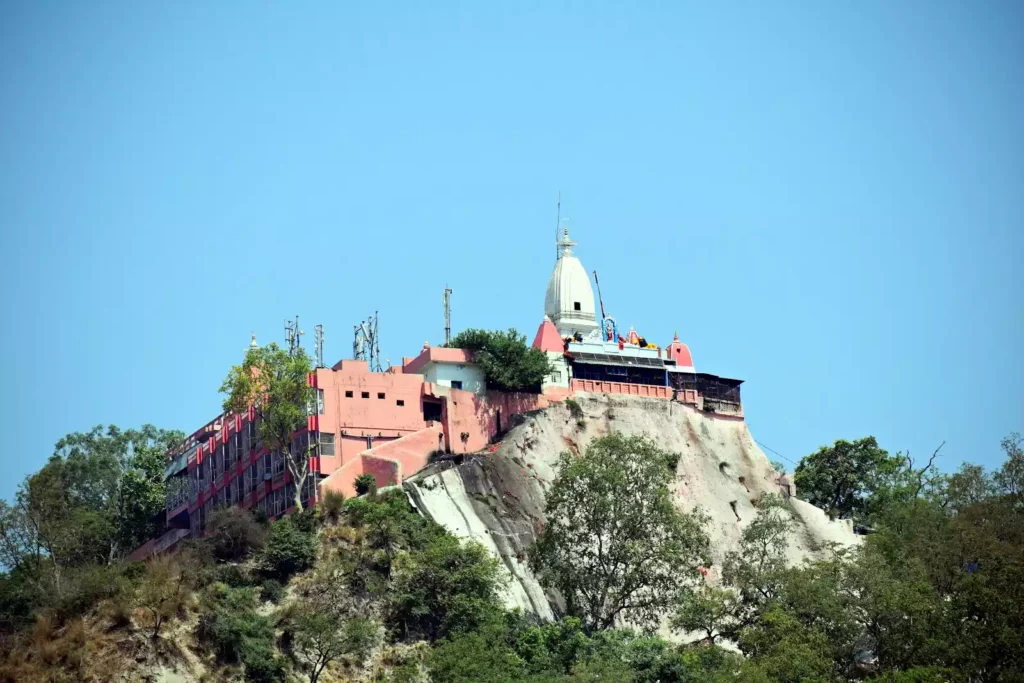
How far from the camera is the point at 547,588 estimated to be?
7869 centimetres

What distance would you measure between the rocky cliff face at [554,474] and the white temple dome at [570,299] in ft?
20.5

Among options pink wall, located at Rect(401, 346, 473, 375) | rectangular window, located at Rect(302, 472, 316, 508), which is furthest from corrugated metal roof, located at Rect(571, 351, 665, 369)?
rectangular window, located at Rect(302, 472, 316, 508)

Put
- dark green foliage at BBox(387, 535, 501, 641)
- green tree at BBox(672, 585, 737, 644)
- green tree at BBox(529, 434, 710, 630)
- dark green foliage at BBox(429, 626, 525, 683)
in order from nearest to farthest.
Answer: dark green foliage at BBox(429, 626, 525, 683)
dark green foliage at BBox(387, 535, 501, 641)
green tree at BBox(672, 585, 737, 644)
green tree at BBox(529, 434, 710, 630)

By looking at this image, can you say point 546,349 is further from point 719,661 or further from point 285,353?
point 719,661

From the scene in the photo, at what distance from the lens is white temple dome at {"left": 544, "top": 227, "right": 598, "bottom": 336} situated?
98.5m

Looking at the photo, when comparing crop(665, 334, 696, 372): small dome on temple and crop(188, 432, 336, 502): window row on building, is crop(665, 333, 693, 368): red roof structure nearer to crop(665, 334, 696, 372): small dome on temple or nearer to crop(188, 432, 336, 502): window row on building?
crop(665, 334, 696, 372): small dome on temple

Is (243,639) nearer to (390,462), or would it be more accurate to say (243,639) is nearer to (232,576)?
(232,576)

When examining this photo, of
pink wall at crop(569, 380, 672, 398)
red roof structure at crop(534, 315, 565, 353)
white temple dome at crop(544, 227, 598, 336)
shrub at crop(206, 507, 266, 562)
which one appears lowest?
shrub at crop(206, 507, 266, 562)

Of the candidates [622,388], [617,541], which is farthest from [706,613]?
[622,388]

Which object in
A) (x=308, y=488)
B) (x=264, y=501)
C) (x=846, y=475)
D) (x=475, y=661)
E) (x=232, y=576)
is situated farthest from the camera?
(x=846, y=475)

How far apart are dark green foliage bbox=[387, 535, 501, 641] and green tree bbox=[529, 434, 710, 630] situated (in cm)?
265

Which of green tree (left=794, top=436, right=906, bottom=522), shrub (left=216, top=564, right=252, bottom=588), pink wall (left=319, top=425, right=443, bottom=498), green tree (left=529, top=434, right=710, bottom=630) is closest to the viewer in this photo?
green tree (left=529, top=434, right=710, bottom=630)

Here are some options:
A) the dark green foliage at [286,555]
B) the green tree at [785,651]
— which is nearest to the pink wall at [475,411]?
the dark green foliage at [286,555]

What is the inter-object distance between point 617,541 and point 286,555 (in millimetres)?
12381
